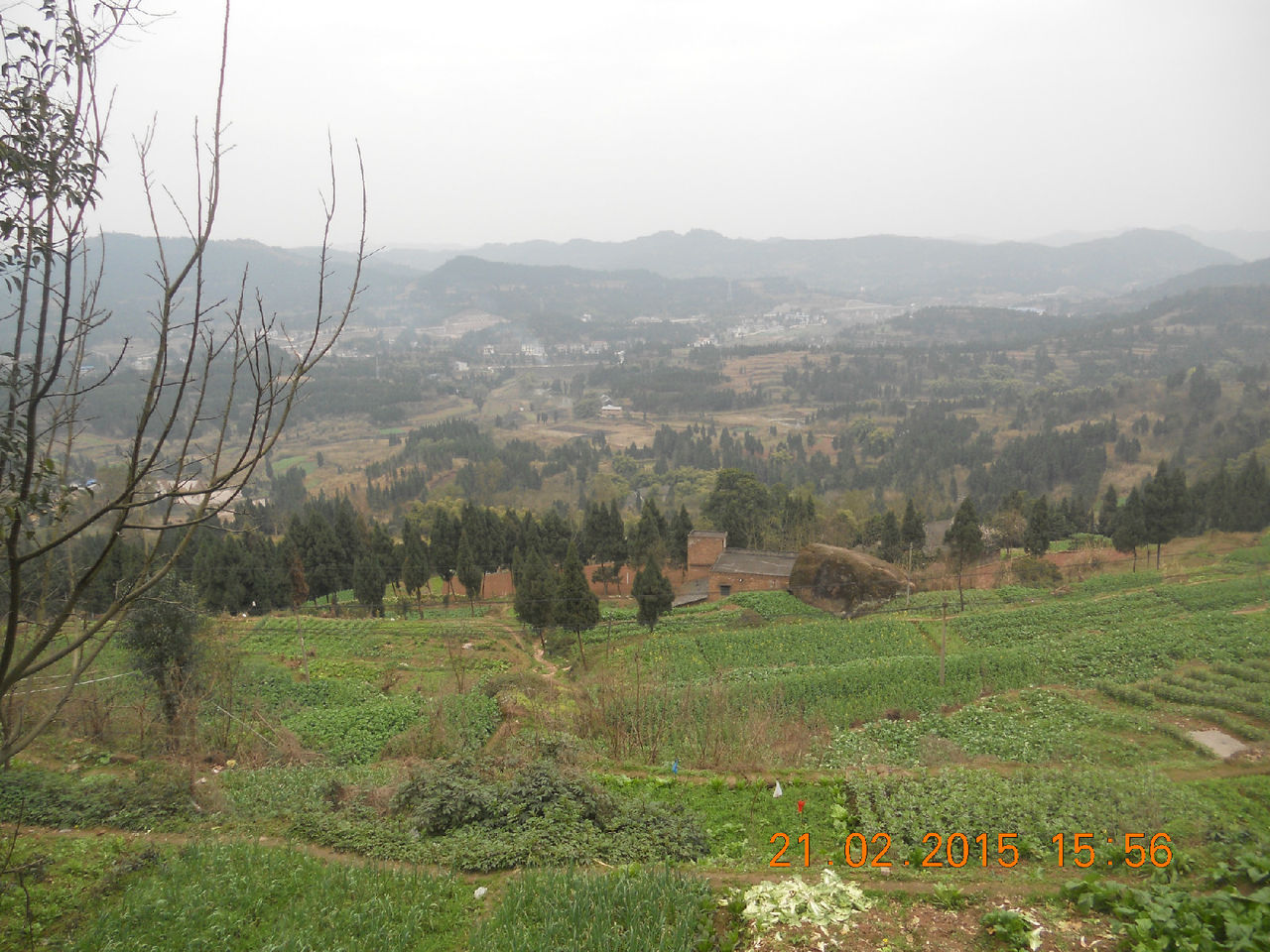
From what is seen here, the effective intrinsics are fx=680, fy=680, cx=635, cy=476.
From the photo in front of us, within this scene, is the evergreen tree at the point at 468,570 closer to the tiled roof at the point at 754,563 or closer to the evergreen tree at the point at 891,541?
the tiled roof at the point at 754,563

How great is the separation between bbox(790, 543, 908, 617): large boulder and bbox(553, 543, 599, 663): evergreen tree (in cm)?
1111

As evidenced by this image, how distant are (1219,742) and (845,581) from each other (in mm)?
17104

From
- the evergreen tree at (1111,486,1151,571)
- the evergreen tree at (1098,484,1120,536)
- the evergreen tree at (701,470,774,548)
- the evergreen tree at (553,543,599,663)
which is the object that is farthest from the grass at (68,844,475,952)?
→ the evergreen tree at (1098,484,1120,536)

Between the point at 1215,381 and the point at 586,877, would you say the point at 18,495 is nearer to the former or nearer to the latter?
the point at 586,877

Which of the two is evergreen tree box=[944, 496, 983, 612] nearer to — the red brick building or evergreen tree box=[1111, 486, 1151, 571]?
evergreen tree box=[1111, 486, 1151, 571]

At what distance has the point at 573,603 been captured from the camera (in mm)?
23391

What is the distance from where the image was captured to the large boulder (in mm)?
28906

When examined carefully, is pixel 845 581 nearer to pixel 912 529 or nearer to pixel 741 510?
pixel 912 529

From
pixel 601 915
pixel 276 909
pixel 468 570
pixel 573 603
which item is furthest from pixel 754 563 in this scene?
pixel 276 909

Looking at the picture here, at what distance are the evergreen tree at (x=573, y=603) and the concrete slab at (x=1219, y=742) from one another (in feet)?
53.2

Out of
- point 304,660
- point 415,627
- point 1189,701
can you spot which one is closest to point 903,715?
point 1189,701

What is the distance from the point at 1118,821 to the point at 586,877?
6.32 m

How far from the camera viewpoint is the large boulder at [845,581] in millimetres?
28906

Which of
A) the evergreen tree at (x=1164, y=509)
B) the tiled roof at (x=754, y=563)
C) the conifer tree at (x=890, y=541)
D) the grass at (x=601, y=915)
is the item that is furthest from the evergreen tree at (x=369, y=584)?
the evergreen tree at (x=1164, y=509)
